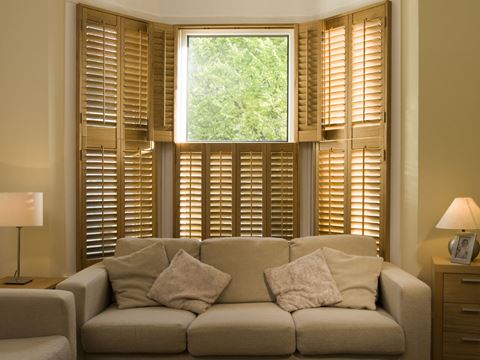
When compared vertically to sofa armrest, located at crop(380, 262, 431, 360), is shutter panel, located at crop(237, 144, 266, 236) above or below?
above

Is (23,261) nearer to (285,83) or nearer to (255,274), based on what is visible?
(255,274)

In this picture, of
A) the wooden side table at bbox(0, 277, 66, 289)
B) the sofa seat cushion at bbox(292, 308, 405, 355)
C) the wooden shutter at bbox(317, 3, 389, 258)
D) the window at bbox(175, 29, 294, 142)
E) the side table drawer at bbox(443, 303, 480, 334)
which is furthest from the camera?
the window at bbox(175, 29, 294, 142)

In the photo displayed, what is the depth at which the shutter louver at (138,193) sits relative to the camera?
5328 millimetres

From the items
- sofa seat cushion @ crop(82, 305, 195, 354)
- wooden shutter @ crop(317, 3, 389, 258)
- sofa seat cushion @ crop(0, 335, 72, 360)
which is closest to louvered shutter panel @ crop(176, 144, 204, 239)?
wooden shutter @ crop(317, 3, 389, 258)

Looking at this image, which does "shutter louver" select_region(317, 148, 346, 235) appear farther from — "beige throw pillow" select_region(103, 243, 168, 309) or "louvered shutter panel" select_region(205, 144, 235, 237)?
"beige throw pillow" select_region(103, 243, 168, 309)

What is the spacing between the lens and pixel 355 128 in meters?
5.15

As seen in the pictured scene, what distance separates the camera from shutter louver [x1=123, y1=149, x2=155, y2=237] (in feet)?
17.5

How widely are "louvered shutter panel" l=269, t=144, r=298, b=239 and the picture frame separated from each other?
1.57m

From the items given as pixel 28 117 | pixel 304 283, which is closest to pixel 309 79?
pixel 304 283

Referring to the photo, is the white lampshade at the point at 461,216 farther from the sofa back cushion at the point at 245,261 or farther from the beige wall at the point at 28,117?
the beige wall at the point at 28,117

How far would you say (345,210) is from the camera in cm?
519

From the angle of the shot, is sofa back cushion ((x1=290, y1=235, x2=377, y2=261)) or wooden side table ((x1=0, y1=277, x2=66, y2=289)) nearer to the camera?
wooden side table ((x1=0, y1=277, x2=66, y2=289))

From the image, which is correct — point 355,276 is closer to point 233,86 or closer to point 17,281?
point 233,86

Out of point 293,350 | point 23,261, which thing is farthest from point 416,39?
point 23,261
